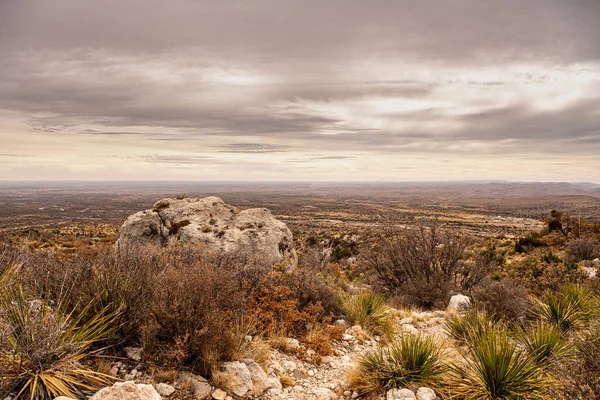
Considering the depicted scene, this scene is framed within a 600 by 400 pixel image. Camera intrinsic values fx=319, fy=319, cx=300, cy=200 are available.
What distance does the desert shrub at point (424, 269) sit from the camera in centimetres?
1061

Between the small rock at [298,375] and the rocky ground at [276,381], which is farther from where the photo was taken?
the small rock at [298,375]

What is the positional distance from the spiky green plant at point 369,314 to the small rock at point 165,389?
4.56 meters

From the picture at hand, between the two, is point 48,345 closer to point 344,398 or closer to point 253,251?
point 344,398

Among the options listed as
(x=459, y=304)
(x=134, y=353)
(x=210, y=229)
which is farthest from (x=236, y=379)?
(x=210, y=229)

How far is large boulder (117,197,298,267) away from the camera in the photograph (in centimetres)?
1124

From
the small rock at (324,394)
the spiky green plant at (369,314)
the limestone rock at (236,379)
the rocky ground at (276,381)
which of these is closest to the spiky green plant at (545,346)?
the rocky ground at (276,381)

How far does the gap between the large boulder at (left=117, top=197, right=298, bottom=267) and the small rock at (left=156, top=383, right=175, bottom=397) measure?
687 centimetres

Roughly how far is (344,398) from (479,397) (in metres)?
1.75

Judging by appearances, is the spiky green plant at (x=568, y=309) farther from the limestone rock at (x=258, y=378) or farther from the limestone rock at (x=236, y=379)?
the limestone rock at (x=236, y=379)

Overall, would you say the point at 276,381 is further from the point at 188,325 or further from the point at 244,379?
the point at 188,325

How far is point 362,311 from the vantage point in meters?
7.51

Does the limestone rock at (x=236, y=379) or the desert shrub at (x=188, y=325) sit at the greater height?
the desert shrub at (x=188, y=325)

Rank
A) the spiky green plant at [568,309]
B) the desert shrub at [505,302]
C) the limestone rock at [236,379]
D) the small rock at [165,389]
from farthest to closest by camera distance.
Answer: the desert shrub at [505,302] → the spiky green plant at [568,309] → the limestone rock at [236,379] → the small rock at [165,389]

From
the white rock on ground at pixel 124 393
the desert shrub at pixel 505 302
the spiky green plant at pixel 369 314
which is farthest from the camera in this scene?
the desert shrub at pixel 505 302
